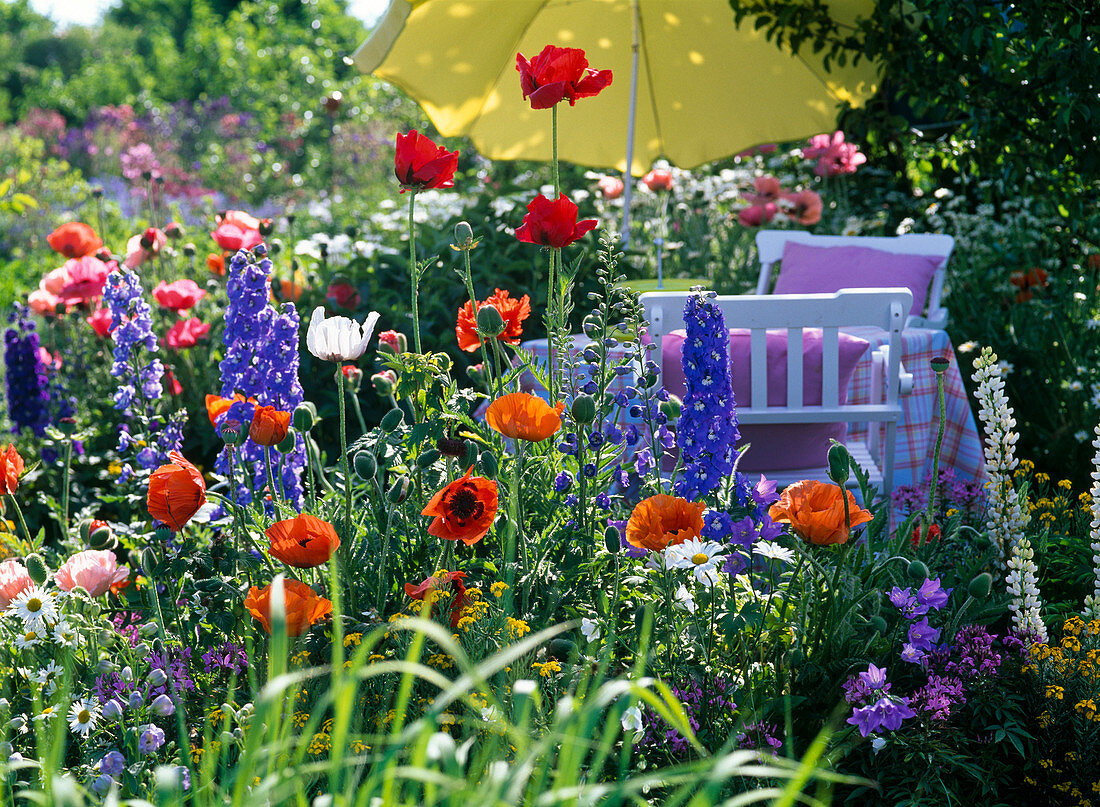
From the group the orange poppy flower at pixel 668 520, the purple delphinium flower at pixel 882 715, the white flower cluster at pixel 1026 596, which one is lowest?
the purple delphinium flower at pixel 882 715

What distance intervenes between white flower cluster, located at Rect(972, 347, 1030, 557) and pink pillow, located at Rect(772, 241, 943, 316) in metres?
1.95

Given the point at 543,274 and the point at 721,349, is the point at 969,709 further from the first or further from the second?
the point at 543,274

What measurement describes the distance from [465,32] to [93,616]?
324 centimetres

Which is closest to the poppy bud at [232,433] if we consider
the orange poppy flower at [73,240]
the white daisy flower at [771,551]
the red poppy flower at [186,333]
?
the white daisy flower at [771,551]

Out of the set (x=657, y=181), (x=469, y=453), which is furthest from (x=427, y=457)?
(x=657, y=181)

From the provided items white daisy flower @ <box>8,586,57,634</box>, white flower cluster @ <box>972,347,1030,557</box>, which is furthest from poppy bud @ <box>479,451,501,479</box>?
white flower cluster @ <box>972,347,1030,557</box>

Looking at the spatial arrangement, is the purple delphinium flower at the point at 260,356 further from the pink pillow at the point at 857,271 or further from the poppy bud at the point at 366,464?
the pink pillow at the point at 857,271

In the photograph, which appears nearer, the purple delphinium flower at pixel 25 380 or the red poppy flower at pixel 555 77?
the red poppy flower at pixel 555 77

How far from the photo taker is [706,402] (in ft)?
5.65

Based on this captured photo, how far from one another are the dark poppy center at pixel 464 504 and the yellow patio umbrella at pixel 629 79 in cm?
301

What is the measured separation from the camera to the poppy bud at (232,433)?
5.98 ft

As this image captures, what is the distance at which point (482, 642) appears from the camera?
1.61 m

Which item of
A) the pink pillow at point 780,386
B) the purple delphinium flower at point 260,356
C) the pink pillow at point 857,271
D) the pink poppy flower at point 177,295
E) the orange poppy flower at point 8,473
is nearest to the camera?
the orange poppy flower at point 8,473

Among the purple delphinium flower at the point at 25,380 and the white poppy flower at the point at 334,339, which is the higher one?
the white poppy flower at the point at 334,339
